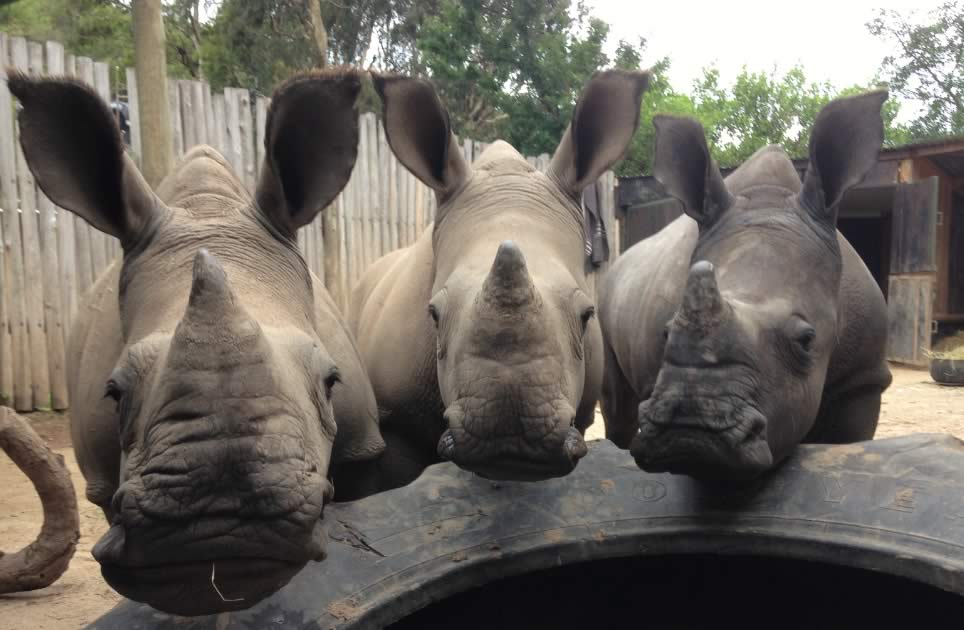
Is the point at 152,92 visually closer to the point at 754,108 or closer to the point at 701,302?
the point at 701,302

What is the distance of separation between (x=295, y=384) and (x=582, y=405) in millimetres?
1741

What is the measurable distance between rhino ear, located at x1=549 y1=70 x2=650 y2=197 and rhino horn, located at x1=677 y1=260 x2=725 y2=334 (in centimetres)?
115

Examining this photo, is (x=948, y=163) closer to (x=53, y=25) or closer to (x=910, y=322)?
(x=910, y=322)

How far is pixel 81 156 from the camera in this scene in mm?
3064

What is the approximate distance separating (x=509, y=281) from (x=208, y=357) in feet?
3.15

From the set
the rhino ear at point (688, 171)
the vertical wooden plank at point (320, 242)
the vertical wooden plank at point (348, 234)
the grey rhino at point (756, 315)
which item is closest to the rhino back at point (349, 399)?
the grey rhino at point (756, 315)

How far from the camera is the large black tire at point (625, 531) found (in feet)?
7.45

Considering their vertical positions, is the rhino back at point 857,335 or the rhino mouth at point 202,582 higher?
the rhino back at point 857,335

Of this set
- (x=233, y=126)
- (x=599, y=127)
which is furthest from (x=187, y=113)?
(x=599, y=127)

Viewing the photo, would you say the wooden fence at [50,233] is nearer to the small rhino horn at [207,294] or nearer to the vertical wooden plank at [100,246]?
the vertical wooden plank at [100,246]

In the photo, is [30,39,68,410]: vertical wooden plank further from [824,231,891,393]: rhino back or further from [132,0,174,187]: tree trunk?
[824,231,891,393]: rhino back

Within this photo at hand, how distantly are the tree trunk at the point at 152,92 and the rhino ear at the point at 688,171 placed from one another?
4.13 metres

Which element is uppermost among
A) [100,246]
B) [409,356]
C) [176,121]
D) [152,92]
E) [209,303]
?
[176,121]

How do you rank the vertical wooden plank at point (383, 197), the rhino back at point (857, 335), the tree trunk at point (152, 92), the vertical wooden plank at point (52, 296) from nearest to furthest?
the rhino back at point (857, 335) < the tree trunk at point (152, 92) < the vertical wooden plank at point (52, 296) < the vertical wooden plank at point (383, 197)
